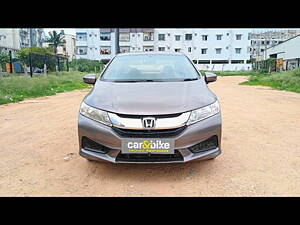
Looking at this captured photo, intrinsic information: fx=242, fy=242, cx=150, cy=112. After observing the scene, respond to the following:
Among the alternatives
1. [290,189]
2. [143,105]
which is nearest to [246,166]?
[290,189]

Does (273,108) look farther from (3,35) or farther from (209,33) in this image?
(3,35)

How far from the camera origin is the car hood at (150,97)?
240 centimetres

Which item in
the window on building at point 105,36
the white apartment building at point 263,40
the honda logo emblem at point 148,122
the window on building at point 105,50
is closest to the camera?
the honda logo emblem at point 148,122

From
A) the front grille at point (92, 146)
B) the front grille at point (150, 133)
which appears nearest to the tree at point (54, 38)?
the front grille at point (92, 146)

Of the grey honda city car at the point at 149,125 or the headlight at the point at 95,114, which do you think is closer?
the grey honda city car at the point at 149,125

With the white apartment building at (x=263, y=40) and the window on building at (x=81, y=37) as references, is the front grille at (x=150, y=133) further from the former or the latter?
the white apartment building at (x=263, y=40)

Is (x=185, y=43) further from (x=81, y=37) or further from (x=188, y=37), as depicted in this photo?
(x=81, y=37)

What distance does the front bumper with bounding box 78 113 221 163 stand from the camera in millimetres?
2338

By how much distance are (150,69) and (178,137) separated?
1567 mm

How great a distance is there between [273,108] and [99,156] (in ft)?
Answer: 19.2

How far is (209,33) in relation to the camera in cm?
4800

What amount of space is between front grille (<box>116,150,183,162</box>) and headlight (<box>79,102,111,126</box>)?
362 millimetres

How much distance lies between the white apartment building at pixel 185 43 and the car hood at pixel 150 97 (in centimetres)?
4652
